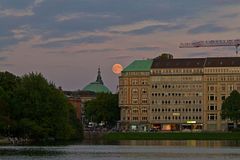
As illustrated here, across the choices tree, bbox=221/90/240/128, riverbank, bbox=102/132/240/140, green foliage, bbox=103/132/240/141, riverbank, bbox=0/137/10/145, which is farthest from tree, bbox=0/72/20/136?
tree, bbox=221/90/240/128

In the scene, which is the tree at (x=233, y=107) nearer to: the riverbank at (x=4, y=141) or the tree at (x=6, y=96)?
the tree at (x=6, y=96)

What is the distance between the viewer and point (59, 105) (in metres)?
132

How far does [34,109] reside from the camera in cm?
12975

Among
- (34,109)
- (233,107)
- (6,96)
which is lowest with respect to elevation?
(34,109)

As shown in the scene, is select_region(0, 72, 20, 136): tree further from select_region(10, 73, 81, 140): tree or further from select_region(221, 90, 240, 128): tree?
select_region(221, 90, 240, 128): tree

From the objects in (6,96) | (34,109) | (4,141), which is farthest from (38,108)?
(4,141)

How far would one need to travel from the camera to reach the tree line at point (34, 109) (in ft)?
419

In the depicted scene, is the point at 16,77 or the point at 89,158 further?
the point at 16,77

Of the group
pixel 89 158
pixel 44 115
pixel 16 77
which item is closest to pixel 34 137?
pixel 44 115

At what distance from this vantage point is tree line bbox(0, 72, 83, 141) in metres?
128

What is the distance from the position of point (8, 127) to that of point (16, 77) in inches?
852

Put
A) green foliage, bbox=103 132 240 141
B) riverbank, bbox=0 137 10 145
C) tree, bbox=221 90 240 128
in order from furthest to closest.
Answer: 1. tree, bbox=221 90 240 128
2. green foliage, bbox=103 132 240 141
3. riverbank, bbox=0 137 10 145

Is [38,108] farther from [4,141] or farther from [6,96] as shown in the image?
[4,141]

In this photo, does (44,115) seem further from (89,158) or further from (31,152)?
(89,158)
